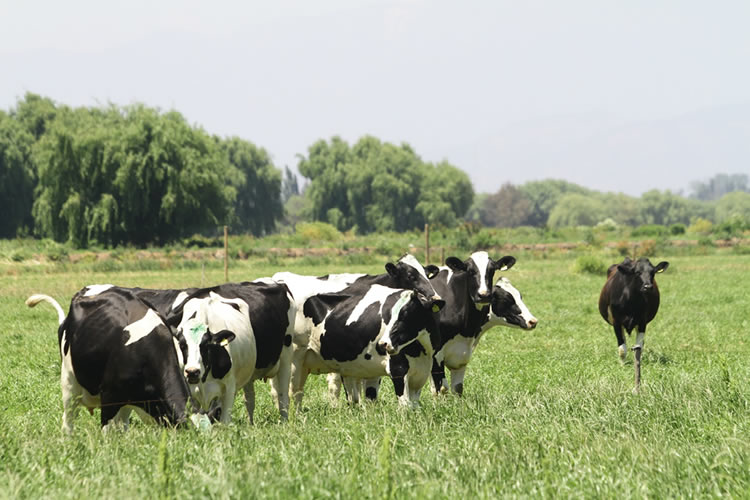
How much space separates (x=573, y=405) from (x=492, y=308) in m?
3.38

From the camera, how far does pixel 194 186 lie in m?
52.2

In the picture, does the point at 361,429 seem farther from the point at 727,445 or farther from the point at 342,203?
the point at 342,203

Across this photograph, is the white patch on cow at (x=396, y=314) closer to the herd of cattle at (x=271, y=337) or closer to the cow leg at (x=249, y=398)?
the herd of cattle at (x=271, y=337)

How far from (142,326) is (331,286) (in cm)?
337

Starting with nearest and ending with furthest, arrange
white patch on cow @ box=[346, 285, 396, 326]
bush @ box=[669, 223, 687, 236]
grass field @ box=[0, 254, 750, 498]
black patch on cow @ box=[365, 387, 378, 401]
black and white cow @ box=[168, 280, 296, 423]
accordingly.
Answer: grass field @ box=[0, 254, 750, 498]
black and white cow @ box=[168, 280, 296, 423]
white patch on cow @ box=[346, 285, 396, 326]
black patch on cow @ box=[365, 387, 378, 401]
bush @ box=[669, 223, 687, 236]

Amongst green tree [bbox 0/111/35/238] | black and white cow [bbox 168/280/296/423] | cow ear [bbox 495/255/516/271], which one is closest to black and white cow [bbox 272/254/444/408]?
black and white cow [bbox 168/280/296/423]

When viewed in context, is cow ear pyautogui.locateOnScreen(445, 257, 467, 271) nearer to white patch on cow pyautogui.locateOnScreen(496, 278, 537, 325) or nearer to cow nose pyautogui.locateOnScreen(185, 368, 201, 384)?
white patch on cow pyautogui.locateOnScreen(496, 278, 537, 325)

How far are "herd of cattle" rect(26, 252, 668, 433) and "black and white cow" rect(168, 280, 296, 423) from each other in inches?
0.5

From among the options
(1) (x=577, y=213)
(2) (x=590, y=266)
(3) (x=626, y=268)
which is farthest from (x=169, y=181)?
(1) (x=577, y=213)

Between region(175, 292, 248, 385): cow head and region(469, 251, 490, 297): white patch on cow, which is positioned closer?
region(175, 292, 248, 385): cow head

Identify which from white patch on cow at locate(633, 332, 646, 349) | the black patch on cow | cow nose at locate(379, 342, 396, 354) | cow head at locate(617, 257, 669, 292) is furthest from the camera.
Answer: cow head at locate(617, 257, 669, 292)

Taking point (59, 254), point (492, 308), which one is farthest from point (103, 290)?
point (59, 254)

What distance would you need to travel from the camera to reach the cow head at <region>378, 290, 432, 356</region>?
10.0m

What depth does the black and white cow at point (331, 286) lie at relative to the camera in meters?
10.9
